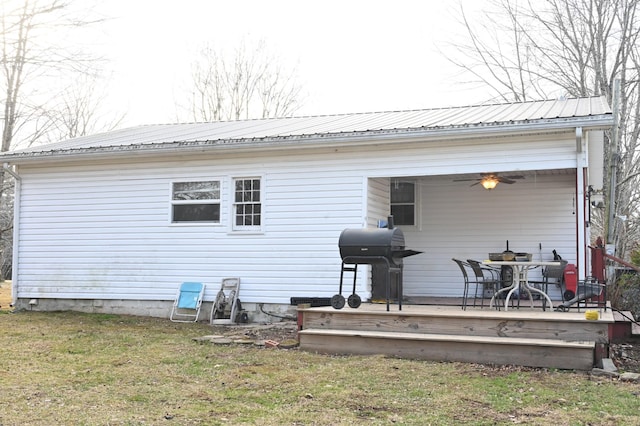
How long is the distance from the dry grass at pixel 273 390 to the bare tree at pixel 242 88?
21.9m

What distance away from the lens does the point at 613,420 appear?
187 inches

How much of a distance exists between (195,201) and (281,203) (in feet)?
5.17

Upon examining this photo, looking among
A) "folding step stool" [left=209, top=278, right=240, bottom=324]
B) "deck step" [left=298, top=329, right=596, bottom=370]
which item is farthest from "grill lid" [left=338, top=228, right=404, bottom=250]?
"folding step stool" [left=209, top=278, right=240, bottom=324]

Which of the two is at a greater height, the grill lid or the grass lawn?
the grill lid

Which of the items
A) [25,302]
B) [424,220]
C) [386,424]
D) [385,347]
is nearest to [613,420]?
[386,424]

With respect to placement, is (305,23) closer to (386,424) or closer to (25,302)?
(25,302)

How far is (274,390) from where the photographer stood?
5.75 m

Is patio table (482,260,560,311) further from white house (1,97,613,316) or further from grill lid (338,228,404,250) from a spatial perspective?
white house (1,97,613,316)

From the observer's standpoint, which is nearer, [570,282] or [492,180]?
[570,282]

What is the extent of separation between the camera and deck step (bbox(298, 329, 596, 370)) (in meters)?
6.58

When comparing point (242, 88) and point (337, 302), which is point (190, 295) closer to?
point (337, 302)

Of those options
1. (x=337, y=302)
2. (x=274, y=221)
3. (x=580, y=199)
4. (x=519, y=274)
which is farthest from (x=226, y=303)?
(x=580, y=199)

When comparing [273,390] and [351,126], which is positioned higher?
[351,126]

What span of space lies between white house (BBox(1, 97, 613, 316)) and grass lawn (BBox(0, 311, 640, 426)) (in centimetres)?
296
